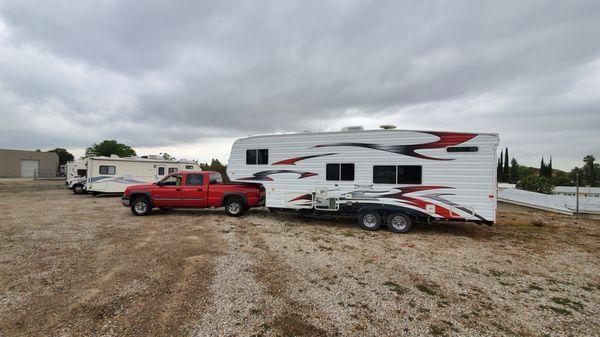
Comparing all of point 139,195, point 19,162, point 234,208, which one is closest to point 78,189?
point 139,195

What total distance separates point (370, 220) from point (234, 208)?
5.49 metres

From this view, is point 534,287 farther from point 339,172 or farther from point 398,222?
point 339,172

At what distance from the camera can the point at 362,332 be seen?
10.9 ft

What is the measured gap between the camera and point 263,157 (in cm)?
1013

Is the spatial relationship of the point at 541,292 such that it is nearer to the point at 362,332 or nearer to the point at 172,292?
the point at 362,332

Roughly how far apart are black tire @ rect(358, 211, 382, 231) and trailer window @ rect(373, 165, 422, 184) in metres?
1.10

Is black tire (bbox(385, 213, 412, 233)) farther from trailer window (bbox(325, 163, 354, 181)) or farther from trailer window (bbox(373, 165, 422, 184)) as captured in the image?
trailer window (bbox(325, 163, 354, 181))

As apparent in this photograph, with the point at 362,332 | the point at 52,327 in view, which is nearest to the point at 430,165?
the point at 362,332

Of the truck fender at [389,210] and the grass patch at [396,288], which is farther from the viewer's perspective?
the truck fender at [389,210]

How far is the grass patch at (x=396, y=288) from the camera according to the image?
4.38 metres

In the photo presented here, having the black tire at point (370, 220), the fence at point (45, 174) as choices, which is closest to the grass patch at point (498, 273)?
the black tire at point (370, 220)

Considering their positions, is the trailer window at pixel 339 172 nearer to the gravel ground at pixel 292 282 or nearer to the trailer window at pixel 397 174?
the trailer window at pixel 397 174

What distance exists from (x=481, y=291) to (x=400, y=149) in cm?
486

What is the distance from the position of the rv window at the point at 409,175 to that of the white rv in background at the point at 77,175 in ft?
71.2
